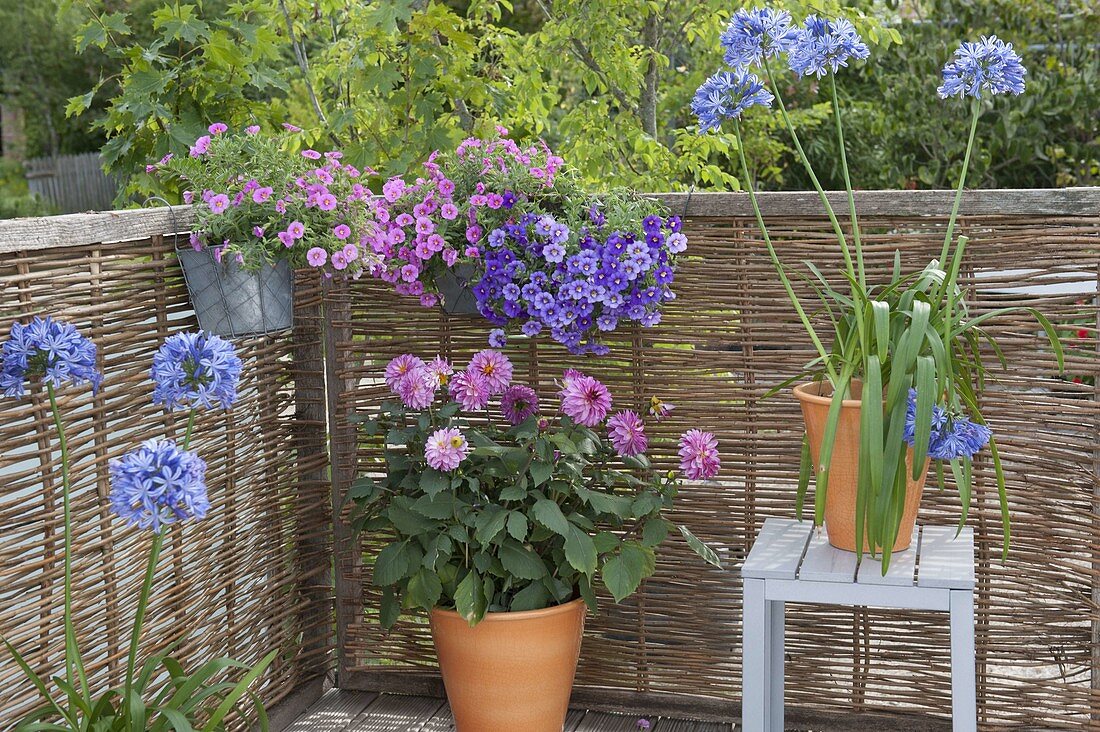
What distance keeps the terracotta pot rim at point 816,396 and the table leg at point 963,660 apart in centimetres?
34

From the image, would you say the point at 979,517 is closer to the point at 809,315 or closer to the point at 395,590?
the point at 809,315

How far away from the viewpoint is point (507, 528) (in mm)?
2268

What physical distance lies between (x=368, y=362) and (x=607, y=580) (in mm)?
817

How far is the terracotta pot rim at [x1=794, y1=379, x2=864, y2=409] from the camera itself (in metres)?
1.97

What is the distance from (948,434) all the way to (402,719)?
147cm

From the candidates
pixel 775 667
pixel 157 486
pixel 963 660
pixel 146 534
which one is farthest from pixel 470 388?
pixel 963 660

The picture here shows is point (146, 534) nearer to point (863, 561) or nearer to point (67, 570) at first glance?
point (67, 570)

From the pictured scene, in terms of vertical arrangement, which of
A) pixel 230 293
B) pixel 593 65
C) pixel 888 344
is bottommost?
pixel 888 344

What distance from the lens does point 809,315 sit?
243 centimetres

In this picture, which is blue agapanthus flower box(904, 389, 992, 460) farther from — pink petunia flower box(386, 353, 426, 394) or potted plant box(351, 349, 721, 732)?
pink petunia flower box(386, 353, 426, 394)

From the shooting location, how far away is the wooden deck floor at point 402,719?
2.63 m

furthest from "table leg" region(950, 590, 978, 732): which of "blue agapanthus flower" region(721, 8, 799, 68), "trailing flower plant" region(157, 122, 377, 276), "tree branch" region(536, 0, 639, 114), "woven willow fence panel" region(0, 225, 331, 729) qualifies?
"tree branch" region(536, 0, 639, 114)

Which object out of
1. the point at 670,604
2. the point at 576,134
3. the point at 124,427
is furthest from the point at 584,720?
the point at 576,134

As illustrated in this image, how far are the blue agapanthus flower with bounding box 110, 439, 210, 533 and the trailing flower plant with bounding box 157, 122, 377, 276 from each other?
2.16 ft
